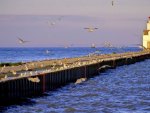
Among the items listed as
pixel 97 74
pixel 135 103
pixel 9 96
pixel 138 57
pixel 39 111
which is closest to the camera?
pixel 39 111

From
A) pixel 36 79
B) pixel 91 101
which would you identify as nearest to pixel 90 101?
pixel 91 101

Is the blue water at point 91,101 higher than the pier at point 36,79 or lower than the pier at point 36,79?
lower

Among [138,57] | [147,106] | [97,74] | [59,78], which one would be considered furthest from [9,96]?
[138,57]

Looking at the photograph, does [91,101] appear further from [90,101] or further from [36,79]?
[36,79]

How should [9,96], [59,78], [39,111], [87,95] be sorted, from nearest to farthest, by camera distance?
1. [39,111]
2. [9,96]
3. [87,95]
4. [59,78]

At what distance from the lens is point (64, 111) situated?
4553 centimetres

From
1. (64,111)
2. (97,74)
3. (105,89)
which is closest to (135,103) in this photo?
(64,111)

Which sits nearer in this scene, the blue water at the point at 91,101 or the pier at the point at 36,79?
the blue water at the point at 91,101

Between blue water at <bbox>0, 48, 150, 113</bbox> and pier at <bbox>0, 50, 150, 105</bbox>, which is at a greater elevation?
pier at <bbox>0, 50, 150, 105</bbox>

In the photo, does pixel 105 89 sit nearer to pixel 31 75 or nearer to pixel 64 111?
pixel 31 75

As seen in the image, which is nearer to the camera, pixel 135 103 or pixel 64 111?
pixel 64 111

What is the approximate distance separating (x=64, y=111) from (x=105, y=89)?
2167 cm

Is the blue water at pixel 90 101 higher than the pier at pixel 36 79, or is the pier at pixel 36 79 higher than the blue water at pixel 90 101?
the pier at pixel 36 79

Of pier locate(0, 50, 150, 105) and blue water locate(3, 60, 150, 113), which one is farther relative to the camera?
pier locate(0, 50, 150, 105)
